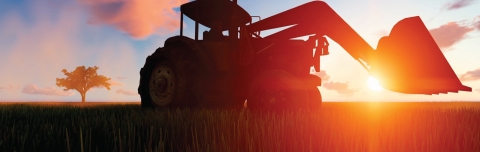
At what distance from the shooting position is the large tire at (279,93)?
4574 mm

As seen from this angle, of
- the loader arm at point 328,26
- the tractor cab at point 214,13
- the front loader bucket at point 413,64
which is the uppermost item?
the tractor cab at point 214,13

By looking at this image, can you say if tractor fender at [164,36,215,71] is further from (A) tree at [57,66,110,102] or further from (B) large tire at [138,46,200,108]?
(A) tree at [57,66,110,102]

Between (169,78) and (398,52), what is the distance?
149 inches

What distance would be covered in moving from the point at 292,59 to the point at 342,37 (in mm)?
874

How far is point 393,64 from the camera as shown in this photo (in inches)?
187

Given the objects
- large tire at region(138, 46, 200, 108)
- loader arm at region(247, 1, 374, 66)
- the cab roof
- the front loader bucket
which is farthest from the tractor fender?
the front loader bucket

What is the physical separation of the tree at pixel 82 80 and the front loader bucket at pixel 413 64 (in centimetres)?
3274

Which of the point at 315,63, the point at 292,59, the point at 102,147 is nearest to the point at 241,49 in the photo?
the point at 292,59

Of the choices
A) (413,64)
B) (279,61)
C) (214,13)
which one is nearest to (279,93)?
(279,61)

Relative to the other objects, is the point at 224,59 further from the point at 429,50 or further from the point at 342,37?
the point at 429,50

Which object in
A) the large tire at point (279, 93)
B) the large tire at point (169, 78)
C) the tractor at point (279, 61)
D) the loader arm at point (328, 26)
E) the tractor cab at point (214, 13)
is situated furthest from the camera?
the tractor cab at point (214, 13)

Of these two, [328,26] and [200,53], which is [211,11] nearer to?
[200,53]

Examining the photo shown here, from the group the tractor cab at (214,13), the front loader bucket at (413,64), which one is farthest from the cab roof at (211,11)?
the front loader bucket at (413,64)

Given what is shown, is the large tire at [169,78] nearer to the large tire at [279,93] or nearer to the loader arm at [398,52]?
the large tire at [279,93]
